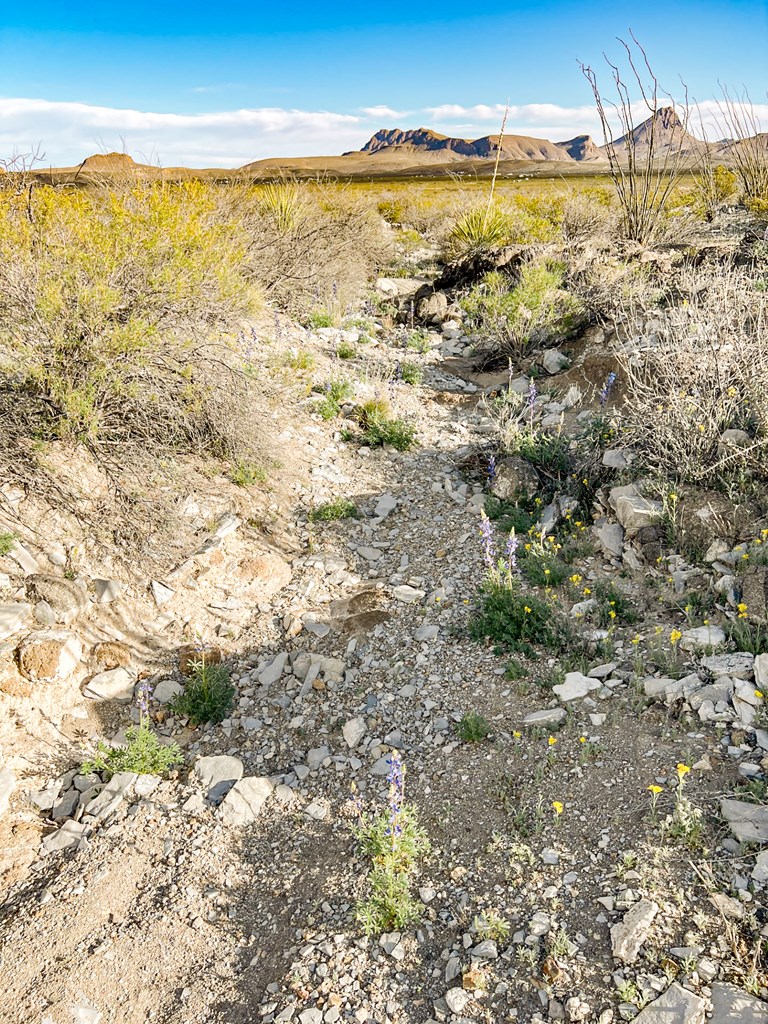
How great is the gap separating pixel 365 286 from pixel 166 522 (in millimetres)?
8519

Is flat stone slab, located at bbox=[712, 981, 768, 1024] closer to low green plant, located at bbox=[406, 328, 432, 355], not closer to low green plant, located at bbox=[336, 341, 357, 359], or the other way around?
low green plant, located at bbox=[336, 341, 357, 359]

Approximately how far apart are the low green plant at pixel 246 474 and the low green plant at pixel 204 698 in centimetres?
172

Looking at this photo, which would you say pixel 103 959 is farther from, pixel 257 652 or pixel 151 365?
pixel 151 365

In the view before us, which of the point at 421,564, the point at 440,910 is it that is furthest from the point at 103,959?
the point at 421,564

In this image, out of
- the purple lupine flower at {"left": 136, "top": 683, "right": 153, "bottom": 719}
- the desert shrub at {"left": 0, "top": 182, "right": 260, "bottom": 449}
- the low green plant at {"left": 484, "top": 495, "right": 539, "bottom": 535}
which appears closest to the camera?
the purple lupine flower at {"left": 136, "top": 683, "right": 153, "bottom": 719}

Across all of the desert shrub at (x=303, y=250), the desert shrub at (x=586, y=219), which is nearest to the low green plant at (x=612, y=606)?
the desert shrub at (x=303, y=250)

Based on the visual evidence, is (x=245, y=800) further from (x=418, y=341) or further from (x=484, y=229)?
(x=484, y=229)

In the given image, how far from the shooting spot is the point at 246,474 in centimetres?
523

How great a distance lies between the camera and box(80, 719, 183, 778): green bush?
338 cm

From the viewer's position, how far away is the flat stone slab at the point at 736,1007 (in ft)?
6.31

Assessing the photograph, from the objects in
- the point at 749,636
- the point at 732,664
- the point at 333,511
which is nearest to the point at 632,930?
the point at 732,664

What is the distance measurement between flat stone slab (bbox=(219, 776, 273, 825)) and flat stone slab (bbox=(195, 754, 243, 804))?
0.27 ft

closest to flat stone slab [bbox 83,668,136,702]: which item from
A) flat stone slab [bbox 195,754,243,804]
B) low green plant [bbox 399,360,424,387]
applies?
flat stone slab [bbox 195,754,243,804]

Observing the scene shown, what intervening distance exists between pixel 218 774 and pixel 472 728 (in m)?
1.30
